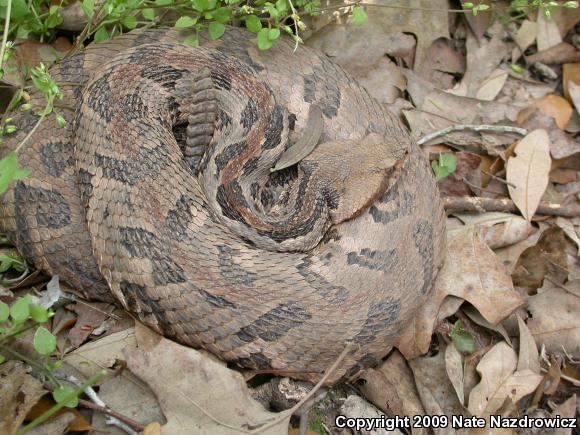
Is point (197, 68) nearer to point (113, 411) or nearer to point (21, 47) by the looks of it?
point (21, 47)

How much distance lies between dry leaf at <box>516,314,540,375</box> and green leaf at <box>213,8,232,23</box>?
279cm

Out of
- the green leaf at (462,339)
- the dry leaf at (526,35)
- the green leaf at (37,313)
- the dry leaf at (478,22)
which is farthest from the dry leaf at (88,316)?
the dry leaf at (526,35)

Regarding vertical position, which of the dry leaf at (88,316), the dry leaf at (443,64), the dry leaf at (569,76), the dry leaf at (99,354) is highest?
the dry leaf at (443,64)

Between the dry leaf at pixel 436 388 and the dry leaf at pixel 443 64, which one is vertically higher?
the dry leaf at pixel 443 64

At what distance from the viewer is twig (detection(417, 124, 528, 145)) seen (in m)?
5.16

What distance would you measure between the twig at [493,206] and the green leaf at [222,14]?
6.73 ft

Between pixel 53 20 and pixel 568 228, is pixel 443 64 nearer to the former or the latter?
pixel 568 228

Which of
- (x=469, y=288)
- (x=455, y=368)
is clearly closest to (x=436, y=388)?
(x=455, y=368)

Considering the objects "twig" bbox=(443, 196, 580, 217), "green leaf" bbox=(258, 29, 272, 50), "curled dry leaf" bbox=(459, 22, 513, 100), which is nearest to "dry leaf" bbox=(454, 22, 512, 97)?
"curled dry leaf" bbox=(459, 22, 513, 100)

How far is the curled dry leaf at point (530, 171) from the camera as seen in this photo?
4953mm

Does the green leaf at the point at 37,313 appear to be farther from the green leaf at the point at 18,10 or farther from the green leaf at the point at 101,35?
the green leaf at the point at 101,35

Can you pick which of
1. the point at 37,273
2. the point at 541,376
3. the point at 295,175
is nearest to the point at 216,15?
the point at 295,175

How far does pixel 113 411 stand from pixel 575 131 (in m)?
4.24

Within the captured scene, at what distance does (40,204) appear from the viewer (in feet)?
13.0
